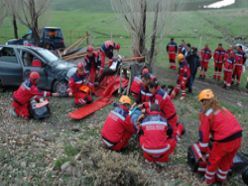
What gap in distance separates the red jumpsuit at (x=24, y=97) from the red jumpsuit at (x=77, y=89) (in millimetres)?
912

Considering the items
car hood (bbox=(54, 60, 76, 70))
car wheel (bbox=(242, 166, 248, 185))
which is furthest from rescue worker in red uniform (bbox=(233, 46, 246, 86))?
car wheel (bbox=(242, 166, 248, 185))

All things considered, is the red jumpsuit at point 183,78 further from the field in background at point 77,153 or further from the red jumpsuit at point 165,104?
the red jumpsuit at point 165,104

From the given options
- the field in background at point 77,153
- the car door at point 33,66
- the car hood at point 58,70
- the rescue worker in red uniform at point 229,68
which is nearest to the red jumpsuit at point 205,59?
the rescue worker in red uniform at point 229,68

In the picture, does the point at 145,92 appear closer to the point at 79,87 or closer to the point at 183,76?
the point at 79,87

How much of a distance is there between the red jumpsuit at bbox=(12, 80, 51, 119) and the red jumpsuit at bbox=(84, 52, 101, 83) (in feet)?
7.14

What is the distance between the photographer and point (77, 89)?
9461 millimetres

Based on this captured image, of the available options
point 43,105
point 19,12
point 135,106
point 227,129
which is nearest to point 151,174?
point 227,129

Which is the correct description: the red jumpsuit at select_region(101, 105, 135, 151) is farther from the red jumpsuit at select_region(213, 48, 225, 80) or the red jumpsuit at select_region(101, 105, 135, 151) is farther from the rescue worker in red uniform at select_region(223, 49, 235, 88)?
the red jumpsuit at select_region(213, 48, 225, 80)

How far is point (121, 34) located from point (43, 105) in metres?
23.2

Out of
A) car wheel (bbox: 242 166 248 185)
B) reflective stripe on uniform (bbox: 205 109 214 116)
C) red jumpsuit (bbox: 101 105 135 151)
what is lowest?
car wheel (bbox: 242 166 248 185)

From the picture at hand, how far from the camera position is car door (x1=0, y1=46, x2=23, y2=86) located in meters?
10.8

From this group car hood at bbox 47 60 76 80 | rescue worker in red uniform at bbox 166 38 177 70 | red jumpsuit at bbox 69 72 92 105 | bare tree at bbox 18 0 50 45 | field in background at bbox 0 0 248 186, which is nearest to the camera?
field in background at bbox 0 0 248 186

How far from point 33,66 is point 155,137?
614 centimetres

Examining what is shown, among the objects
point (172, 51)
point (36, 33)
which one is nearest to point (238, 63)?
point (172, 51)
